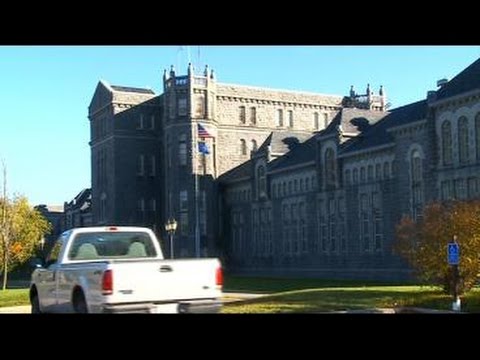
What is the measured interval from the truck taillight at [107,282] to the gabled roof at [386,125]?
47137mm

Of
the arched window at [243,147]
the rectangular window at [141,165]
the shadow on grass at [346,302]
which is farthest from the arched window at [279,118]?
the shadow on grass at [346,302]

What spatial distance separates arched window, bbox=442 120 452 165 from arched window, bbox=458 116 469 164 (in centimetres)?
103

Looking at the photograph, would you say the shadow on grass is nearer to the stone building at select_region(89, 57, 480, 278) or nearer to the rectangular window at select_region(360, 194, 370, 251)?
the stone building at select_region(89, 57, 480, 278)

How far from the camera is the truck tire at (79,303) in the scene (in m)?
11.7

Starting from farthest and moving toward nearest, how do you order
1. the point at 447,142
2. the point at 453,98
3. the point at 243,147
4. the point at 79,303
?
the point at 243,147
the point at 447,142
the point at 453,98
the point at 79,303

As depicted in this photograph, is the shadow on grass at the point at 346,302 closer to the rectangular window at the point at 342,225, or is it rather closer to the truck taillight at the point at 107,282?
the truck taillight at the point at 107,282

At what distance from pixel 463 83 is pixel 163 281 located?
145 ft

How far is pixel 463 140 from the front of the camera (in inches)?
2009

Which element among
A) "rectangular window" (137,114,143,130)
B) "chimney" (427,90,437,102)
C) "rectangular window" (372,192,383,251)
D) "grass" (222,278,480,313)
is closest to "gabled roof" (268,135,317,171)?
"rectangular window" (372,192,383,251)

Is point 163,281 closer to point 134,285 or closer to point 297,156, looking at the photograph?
point 134,285

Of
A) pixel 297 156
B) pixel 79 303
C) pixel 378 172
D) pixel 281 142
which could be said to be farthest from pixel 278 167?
pixel 79 303
